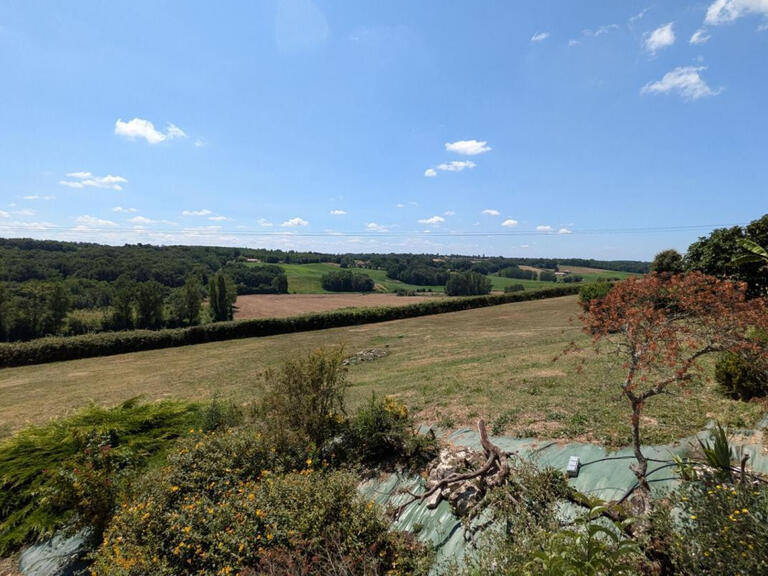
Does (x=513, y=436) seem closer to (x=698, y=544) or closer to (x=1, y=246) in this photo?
(x=698, y=544)

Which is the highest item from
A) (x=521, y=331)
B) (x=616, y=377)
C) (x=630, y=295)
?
(x=630, y=295)

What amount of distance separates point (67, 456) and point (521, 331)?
23.8 metres

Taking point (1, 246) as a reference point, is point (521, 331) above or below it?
below

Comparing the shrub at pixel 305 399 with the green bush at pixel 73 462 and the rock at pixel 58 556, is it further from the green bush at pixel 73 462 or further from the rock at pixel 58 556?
the rock at pixel 58 556

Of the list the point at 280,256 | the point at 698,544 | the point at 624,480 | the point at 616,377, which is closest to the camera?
the point at 698,544

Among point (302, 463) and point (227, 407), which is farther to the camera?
point (227, 407)

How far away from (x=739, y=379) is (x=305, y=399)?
8802 millimetres

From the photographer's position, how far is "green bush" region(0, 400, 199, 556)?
513 cm

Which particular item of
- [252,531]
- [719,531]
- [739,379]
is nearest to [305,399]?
[252,531]

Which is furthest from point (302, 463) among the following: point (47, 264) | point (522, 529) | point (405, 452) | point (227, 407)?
A: point (47, 264)

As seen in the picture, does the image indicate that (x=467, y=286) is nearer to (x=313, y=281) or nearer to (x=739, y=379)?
(x=313, y=281)

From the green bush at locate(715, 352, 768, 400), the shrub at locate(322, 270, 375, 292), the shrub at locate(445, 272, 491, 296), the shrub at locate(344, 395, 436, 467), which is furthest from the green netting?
the shrub at locate(322, 270, 375, 292)

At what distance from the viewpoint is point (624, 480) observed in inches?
174

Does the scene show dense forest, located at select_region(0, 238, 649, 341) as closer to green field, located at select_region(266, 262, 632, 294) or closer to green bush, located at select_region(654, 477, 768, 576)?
green field, located at select_region(266, 262, 632, 294)
